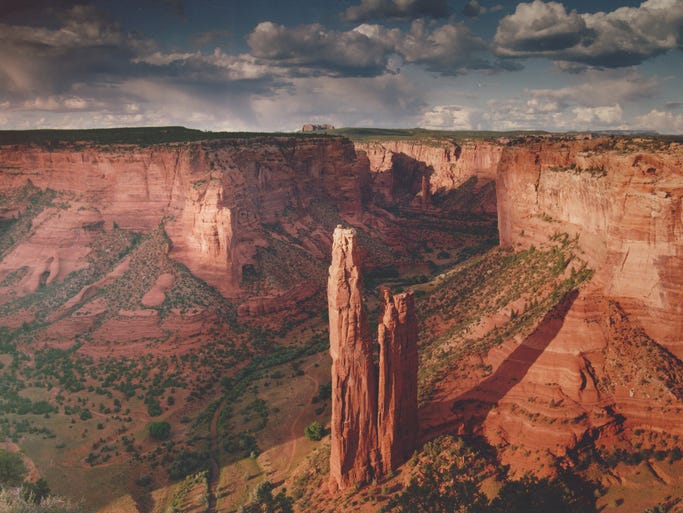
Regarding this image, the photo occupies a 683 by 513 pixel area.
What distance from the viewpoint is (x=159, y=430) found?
44281 mm

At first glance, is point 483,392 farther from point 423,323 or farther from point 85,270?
point 85,270

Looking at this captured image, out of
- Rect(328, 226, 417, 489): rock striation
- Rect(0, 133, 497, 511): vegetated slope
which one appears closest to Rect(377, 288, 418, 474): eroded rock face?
Rect(328, 226, 417, 489): rock striation

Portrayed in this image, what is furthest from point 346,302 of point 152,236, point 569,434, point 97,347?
point 152,236

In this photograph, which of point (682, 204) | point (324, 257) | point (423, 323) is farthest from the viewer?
point (324, 257)

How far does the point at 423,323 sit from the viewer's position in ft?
166

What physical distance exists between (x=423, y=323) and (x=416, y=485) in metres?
22.5

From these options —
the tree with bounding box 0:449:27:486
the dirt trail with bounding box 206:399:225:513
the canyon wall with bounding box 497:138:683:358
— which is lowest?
the dirt trail with bounding box 206:399:225:513

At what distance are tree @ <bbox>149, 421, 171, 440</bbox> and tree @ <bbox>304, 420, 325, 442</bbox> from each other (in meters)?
11.9

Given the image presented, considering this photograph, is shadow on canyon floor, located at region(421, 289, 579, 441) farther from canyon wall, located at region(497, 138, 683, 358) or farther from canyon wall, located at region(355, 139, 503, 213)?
canyon wall, located at region(355, 139, 503, 213)

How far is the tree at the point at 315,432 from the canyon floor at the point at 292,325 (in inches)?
20.9

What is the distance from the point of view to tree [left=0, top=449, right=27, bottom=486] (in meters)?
36.2

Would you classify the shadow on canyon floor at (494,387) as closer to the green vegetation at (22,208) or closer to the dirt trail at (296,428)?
the dirt trail at (296,428)

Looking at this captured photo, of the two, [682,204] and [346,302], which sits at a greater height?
[682,204]

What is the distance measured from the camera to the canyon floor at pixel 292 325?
29250 millimetres
